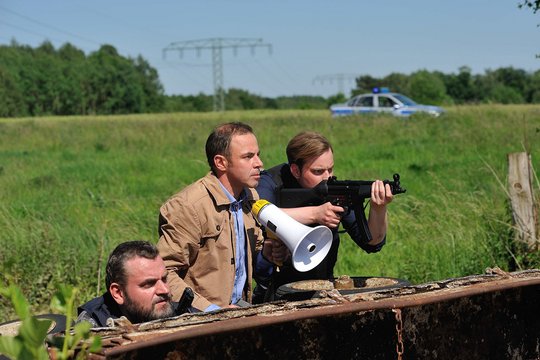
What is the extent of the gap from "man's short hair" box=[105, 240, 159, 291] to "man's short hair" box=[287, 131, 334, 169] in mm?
1312

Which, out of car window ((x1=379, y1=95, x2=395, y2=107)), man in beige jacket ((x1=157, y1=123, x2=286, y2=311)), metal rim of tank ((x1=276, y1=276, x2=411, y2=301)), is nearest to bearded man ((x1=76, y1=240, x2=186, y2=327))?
man in beige jacket ((x1=157, y1=123, x2=286, y2=311))

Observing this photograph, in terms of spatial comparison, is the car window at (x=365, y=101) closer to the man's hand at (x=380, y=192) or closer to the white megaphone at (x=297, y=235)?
the man's hand at (x=380, y=192)

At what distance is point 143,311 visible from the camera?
368 centimetres

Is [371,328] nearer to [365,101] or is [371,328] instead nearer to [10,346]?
[10,346]

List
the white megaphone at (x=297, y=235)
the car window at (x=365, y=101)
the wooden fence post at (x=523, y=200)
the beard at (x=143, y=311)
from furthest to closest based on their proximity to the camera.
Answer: the car window at (x=365, y=101) → the wooden fence post at (x=523, y=200) → the white megaphone at (x=297, y=235) → the beard at (x=143, y=311)

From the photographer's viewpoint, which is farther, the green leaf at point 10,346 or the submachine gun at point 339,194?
the submachine gun at point 339,194

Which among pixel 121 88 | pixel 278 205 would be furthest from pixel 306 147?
pixel 121 88

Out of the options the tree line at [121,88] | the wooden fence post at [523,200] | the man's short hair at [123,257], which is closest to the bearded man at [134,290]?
the man's short hair at [123,257]

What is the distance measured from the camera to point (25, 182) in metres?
14.7

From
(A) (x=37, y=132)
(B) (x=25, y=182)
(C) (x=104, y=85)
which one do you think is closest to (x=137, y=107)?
(C) (x=104, y=85)

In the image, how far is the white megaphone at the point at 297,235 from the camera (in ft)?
13.7

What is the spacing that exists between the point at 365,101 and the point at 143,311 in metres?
29.4

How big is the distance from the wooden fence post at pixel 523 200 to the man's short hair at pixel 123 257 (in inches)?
174

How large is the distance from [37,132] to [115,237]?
21.0 metres
